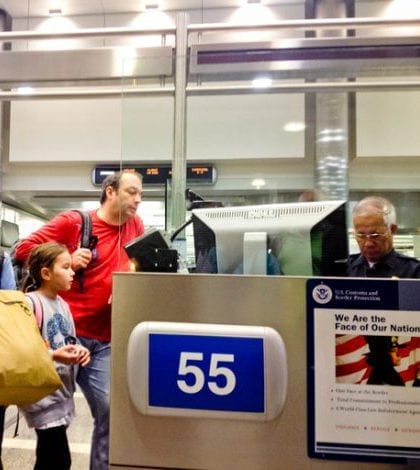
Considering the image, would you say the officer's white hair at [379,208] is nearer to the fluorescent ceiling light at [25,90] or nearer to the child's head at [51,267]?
the child's head at [51,267]

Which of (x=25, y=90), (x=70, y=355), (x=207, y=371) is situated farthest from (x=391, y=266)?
(x=25, y=90)

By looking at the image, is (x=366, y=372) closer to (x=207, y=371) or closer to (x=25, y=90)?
(x=207, y=371)

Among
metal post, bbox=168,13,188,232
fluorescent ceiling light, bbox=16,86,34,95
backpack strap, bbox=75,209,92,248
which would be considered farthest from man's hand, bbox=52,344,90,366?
fluorescent ceiling light, bbox=16,86,34,95

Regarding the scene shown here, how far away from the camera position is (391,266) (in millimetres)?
1128

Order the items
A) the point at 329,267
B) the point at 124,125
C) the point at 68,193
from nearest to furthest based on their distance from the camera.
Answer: the point at 329,267 < the point at 124,125 < the point at 68,193

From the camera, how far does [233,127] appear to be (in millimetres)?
1744

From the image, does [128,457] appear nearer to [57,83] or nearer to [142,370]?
[142,370]

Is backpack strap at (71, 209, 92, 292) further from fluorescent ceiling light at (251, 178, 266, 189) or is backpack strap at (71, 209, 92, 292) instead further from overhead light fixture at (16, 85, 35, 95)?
fluorescent ceiling light at (251, 178, 266, 189)

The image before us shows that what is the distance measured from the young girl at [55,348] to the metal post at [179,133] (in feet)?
2.07

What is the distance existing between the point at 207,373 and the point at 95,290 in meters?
1.18

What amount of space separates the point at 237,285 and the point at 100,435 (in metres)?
1.36

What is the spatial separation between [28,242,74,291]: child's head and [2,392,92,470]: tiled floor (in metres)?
1.19

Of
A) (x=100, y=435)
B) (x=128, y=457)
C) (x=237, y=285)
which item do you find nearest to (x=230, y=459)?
(x=128, y=457)

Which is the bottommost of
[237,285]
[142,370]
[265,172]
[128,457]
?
[128,457]
